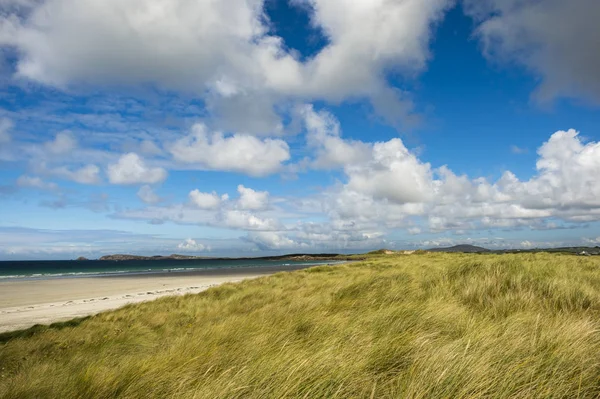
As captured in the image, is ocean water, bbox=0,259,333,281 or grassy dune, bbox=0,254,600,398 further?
ocean water, bbox=0,259,333,281

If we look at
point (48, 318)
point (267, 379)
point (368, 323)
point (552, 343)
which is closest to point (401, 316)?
point (368, 323)

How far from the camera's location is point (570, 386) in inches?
106

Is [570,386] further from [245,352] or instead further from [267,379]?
[245,352]

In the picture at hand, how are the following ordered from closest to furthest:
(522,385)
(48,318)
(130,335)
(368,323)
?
(522,385) < (368,323) < (130,335) < (48,318)

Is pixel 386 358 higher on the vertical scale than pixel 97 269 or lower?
higher

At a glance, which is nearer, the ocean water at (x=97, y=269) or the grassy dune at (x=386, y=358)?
the grassy dune at (x=386, y=358)

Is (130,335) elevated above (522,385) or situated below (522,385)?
below

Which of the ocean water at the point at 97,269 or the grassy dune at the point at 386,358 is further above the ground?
the grassy dune at the point at 386,358

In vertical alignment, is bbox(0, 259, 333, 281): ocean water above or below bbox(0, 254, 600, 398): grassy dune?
below

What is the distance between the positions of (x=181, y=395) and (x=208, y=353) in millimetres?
1155

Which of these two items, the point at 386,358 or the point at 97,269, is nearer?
the point at 386,358

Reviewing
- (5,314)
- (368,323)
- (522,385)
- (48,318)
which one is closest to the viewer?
(522,385)

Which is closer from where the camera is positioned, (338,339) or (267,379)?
(267,379)

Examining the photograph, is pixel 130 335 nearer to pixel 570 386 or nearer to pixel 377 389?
pixel 377 389
